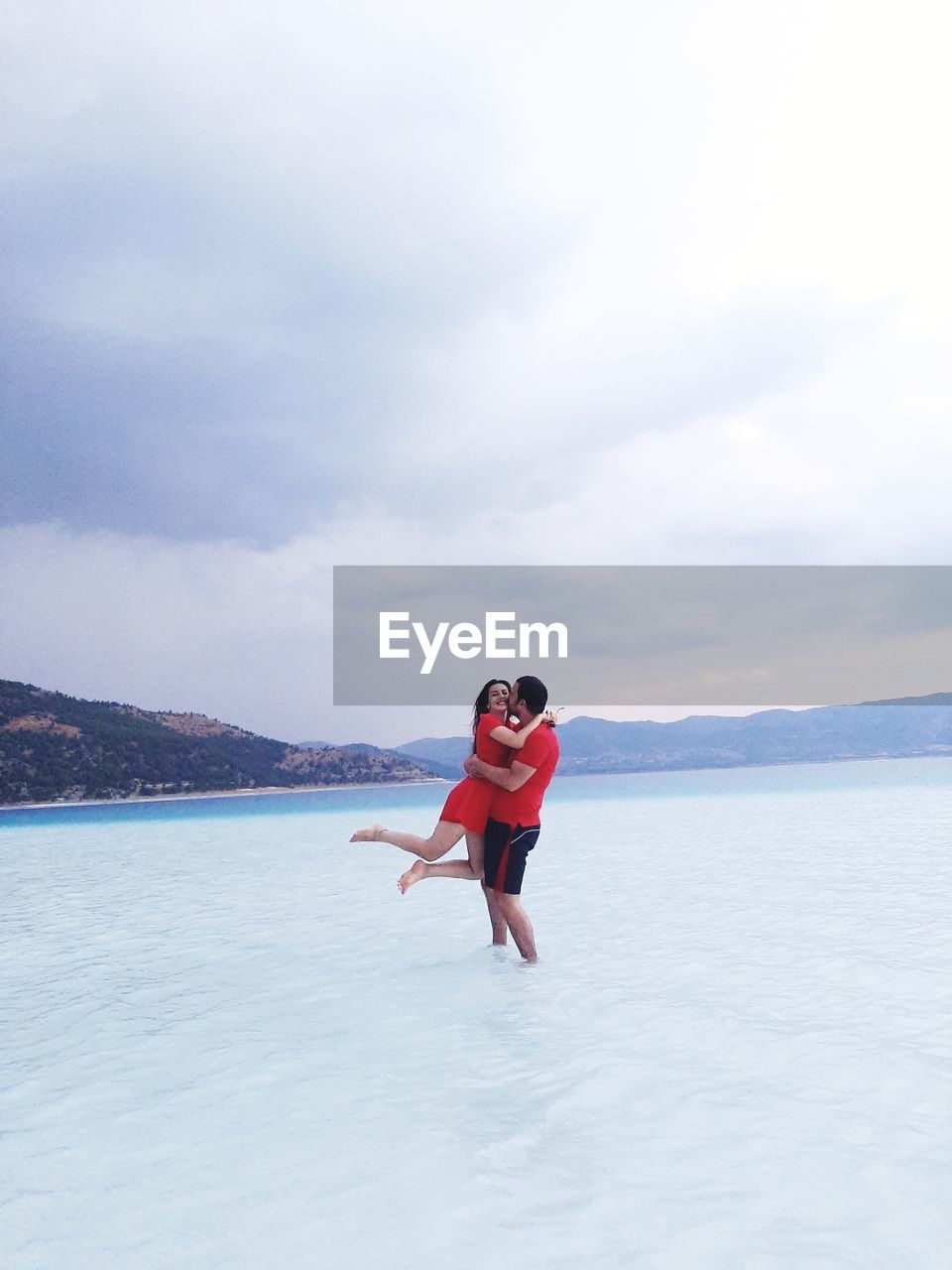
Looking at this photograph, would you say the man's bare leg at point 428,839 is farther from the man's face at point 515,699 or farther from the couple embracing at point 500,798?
the man's face at point 515,699

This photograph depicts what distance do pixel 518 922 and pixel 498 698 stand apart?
1.36m

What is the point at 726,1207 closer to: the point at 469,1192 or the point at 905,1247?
the point at 905,1247

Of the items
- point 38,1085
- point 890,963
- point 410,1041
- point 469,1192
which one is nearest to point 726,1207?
point 469,1192

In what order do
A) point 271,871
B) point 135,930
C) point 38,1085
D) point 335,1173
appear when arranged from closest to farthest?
point 335,1173 < point 38,1085 < point 135,930 < point 271,871

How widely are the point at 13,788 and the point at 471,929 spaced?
4677 centimetres

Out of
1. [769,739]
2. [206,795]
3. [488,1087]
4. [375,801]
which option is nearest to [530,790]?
[488,1087]

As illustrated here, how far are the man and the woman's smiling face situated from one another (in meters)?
0.07

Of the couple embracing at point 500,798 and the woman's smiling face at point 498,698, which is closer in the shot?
the couple embracing at point 500,798

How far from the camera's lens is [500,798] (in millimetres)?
5180

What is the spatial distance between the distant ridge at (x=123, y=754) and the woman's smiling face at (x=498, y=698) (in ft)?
158

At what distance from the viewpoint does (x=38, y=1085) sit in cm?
384

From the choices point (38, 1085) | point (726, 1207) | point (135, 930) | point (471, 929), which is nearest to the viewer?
point (726, 1207)

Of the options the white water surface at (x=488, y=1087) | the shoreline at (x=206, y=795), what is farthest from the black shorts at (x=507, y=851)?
the shoreline at (x=206, y=795)

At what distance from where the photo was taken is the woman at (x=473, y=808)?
5.13 m
